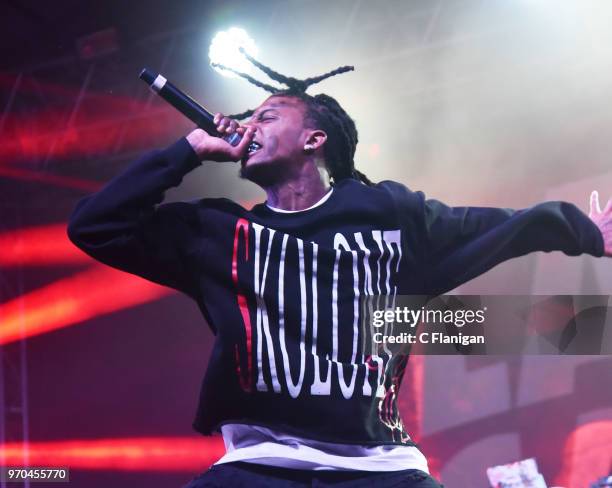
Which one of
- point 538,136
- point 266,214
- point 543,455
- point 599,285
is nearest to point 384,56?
point 538,136

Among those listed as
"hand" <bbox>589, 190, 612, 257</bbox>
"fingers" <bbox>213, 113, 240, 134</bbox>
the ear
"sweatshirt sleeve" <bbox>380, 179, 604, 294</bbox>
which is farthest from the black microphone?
"hand" <bbox>589, 190, 612, 257</bbox>

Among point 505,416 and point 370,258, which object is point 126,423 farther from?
point 370,258

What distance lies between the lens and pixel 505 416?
9.46ft

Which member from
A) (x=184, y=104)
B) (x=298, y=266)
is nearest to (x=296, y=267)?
(x=298, y=266)

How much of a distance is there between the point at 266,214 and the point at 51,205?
2.45m

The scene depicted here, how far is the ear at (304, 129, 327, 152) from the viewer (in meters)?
2.01

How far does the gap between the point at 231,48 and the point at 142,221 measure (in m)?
1.44

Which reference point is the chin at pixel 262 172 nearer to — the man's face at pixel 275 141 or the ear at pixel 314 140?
the man's face at pixel 275 141

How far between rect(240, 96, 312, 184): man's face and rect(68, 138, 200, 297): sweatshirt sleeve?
22 cm

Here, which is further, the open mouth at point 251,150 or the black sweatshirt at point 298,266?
the open mouth at point 251,150

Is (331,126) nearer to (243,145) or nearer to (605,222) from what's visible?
(243,145)

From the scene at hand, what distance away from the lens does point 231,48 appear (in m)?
2.90

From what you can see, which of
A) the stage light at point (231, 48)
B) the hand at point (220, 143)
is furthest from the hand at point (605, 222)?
the stage light at point (231, 48)

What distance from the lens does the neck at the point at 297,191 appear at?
192 centimetres
